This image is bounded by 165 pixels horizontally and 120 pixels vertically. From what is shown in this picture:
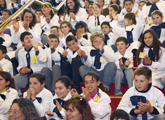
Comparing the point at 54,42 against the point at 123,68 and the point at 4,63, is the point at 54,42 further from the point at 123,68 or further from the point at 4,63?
the point at 123,68

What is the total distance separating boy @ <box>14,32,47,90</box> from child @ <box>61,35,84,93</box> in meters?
0.30

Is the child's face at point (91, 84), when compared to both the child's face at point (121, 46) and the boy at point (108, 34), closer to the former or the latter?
the child's face at point (121, 46)

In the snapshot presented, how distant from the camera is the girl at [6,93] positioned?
268 centimetres

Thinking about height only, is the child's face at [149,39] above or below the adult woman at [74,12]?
below

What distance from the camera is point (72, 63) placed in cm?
342

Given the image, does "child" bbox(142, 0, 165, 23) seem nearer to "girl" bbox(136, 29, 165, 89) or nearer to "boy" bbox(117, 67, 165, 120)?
"girl" bbox(136, 29, 165, 89)

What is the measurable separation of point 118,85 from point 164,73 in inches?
22.8

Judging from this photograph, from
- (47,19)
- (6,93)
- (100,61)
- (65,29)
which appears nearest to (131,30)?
(100,61)

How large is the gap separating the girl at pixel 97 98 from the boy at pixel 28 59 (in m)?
1.00

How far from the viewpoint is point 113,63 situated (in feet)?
10.7

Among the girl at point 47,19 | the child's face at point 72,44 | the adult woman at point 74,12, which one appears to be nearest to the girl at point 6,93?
the child's face at point 72,44

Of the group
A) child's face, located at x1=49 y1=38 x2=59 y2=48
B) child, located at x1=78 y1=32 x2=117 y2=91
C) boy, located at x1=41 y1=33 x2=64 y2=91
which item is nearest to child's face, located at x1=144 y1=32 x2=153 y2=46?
child, located at x1=78 y1=32 x2=117 y2=91

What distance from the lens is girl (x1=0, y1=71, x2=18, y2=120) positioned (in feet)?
8.80

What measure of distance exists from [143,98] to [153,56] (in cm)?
91
